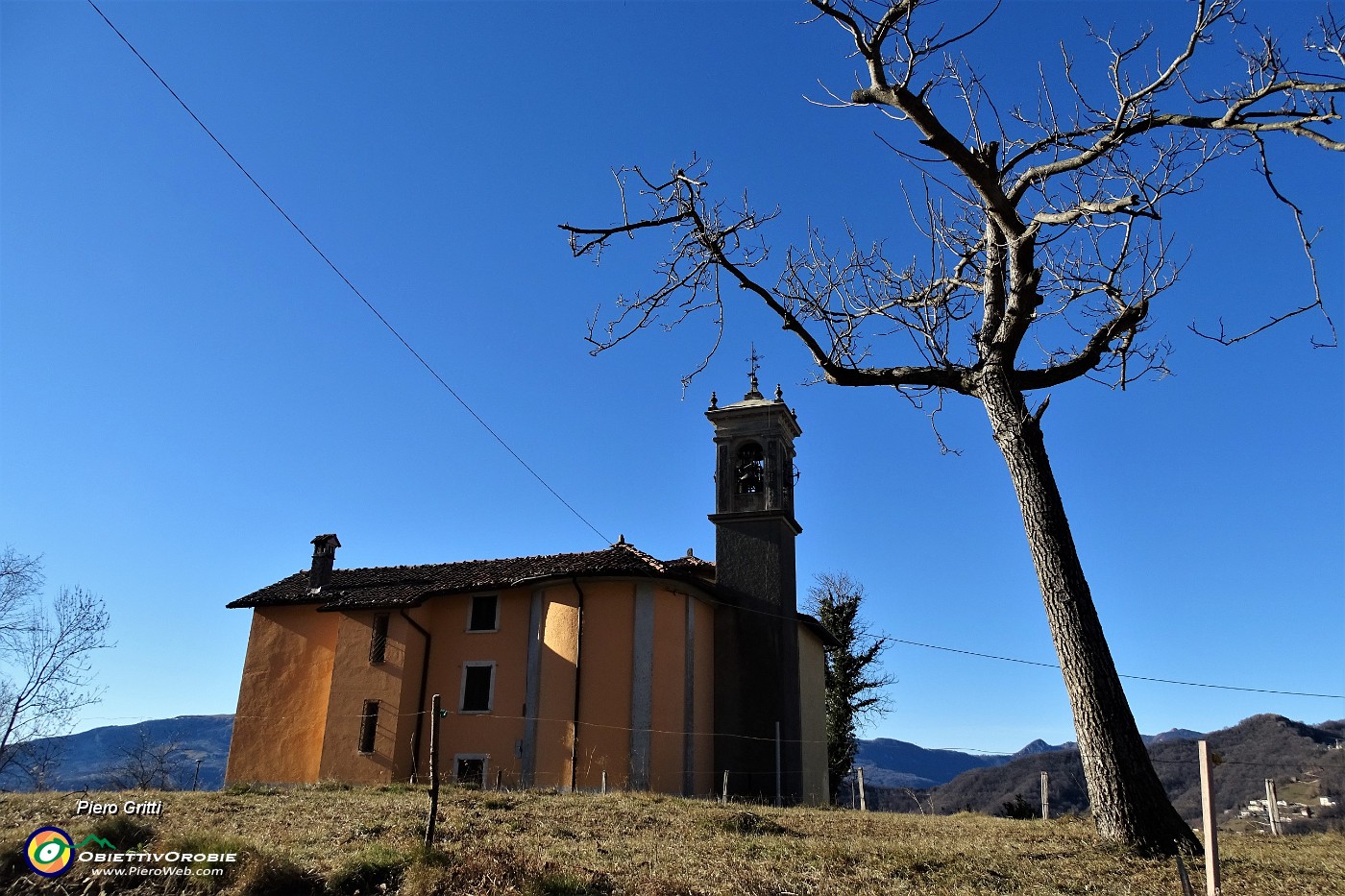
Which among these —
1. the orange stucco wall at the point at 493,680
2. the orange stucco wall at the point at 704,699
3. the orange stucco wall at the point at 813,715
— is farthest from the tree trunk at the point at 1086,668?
the orange stucco wall at the point at 493,680

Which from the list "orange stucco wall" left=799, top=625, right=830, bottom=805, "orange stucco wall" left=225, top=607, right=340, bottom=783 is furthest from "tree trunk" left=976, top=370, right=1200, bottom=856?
"orange stucco wall" left=225, top=607, right=340, bottom=783

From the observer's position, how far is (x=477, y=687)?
2328cm

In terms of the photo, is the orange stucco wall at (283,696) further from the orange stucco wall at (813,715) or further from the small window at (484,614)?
the orange stucco wall at (813,715)

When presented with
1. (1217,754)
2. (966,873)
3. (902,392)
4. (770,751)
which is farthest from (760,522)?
(1217,754)

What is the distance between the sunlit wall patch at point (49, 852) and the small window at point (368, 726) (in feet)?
50.2

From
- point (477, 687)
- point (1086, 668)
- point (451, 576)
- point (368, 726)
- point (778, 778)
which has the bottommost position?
point (778, 778)

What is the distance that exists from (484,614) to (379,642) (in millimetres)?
2808

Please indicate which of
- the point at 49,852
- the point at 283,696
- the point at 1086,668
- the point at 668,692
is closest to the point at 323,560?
the point at 283,696

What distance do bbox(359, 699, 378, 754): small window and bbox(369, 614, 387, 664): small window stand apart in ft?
3.53

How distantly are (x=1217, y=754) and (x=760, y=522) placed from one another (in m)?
17.4

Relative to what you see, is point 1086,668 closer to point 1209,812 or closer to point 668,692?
point 1209,812

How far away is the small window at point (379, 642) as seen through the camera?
23.7 metres

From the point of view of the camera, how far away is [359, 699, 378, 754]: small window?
23.1 metres

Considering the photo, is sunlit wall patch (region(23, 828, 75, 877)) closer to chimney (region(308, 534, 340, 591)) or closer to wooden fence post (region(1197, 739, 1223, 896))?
wooden fence post (region(1197, 739, 1223, 896))
